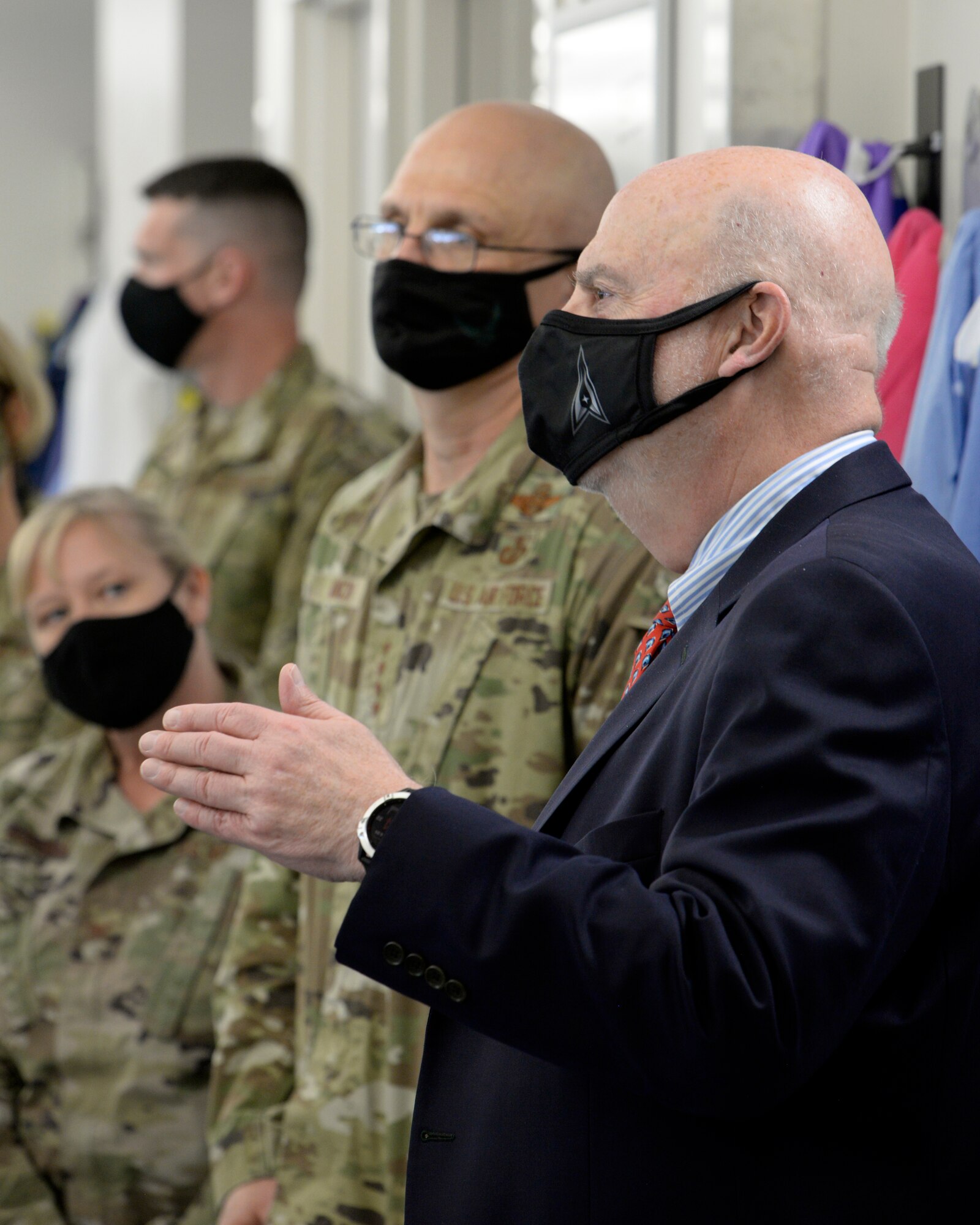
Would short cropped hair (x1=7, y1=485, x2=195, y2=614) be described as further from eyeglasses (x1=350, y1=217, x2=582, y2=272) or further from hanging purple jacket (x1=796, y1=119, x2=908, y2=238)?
hanging purple jacket (x1=796, y1=119, x2=908, y2=238)

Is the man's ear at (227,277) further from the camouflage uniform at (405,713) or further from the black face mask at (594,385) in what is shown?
the black face mask at (594,385)

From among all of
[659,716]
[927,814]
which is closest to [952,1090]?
[927,814]

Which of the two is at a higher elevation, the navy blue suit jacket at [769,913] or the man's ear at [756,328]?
the man's ear at [756,328]

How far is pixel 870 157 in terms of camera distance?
2.03 meters

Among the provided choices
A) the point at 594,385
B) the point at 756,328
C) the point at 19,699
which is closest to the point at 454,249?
the point at 594,385

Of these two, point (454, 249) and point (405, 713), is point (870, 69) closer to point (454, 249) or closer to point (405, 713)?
point (454, 249)

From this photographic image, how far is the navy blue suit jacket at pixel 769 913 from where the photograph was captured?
92 centimetres

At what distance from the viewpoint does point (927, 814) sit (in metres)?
0.94

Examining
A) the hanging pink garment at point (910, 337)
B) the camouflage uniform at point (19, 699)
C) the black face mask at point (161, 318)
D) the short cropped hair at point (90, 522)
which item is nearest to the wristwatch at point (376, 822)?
the hanging pink garment at point (910, 337)

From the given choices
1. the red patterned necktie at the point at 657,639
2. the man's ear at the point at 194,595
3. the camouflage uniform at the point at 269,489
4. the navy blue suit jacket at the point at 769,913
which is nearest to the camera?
the navy blue suit jacket at the point at 769,913

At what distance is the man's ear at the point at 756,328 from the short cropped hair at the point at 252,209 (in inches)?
90.2

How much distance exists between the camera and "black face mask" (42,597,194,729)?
2.29 m

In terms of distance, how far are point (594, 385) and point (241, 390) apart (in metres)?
2.16

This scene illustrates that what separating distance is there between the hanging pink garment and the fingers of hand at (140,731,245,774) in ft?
3.48
